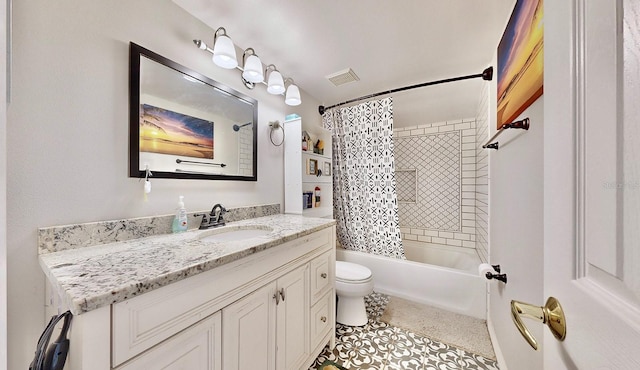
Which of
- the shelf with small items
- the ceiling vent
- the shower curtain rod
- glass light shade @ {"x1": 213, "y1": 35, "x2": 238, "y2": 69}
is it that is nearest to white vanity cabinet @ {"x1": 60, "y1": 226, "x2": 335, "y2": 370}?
the shelf with small items

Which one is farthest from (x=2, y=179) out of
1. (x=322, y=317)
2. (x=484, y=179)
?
(x=484, y=179)

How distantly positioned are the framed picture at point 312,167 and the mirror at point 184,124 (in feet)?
2.13

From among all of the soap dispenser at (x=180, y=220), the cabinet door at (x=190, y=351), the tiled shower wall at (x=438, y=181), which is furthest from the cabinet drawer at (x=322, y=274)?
the tiled shower wall at (x=438, y=181)

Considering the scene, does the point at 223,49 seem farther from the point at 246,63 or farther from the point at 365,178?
the point at 365,178

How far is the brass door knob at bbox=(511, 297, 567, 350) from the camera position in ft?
1.25

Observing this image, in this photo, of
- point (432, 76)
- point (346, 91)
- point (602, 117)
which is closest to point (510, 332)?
point (602, 117)

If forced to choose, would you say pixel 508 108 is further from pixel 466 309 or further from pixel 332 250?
pixel 466 309

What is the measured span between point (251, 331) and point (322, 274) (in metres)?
0.58

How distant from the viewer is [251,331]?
0.91 m

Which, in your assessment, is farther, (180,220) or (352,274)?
(352,274)

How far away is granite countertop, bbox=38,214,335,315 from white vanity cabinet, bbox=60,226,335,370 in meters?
0.04

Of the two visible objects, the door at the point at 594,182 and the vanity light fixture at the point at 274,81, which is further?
the vanity light fixture at the point at 274,81

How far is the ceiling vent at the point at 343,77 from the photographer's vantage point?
6.50ft

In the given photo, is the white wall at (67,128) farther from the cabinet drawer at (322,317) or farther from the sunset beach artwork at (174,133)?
the cabinet drawer at (322,317)
